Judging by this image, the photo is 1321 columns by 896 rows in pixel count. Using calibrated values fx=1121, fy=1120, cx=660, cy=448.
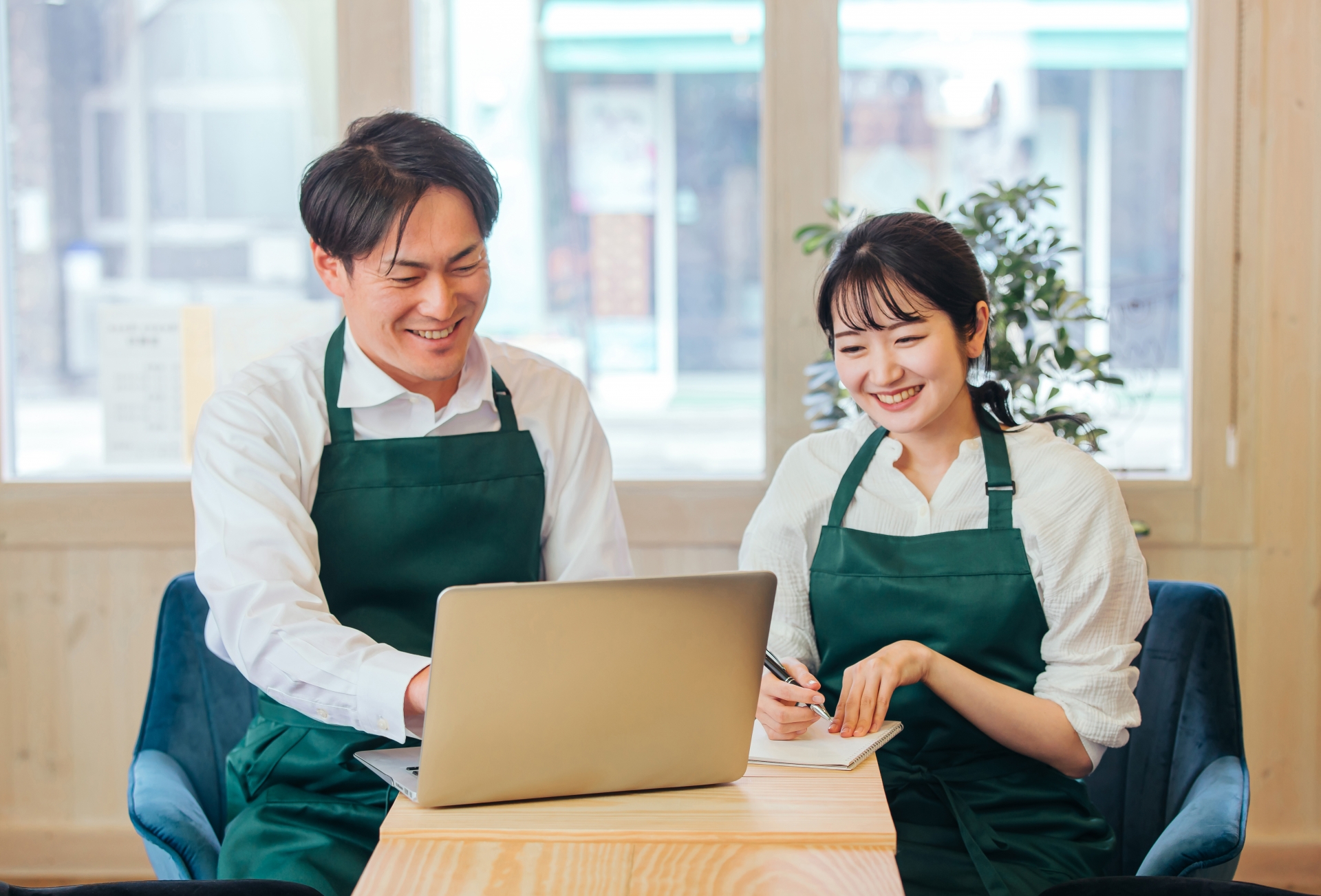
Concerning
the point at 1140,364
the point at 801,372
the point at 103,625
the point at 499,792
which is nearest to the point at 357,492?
the point at 499,792

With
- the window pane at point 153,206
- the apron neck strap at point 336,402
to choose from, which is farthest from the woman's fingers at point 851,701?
the window pane at point 153,206

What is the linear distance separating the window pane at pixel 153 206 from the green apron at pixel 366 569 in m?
1.16

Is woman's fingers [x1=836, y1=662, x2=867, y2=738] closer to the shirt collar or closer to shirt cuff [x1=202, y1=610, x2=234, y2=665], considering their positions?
the shirt collar

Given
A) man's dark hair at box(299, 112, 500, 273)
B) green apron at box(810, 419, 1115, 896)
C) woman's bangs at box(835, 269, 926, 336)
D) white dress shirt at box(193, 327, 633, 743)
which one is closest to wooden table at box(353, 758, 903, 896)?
white dress shirt at box(193, 327, 633, 743)

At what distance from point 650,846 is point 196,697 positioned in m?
1.06

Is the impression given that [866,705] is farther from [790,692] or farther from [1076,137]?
[1076,137]

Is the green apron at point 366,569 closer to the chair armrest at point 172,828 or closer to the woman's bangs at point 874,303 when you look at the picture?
the chair armrest at point 172,828

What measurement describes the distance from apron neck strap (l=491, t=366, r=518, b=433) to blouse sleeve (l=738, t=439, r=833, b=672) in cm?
39

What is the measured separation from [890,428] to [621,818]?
27.7 inches

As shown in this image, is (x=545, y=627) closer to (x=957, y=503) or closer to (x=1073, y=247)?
(x=957, y=503)

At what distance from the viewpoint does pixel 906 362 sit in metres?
1.45

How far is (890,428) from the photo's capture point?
59.2 inches

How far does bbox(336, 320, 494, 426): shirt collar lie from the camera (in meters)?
1.55

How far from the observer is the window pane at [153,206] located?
2604 mm
